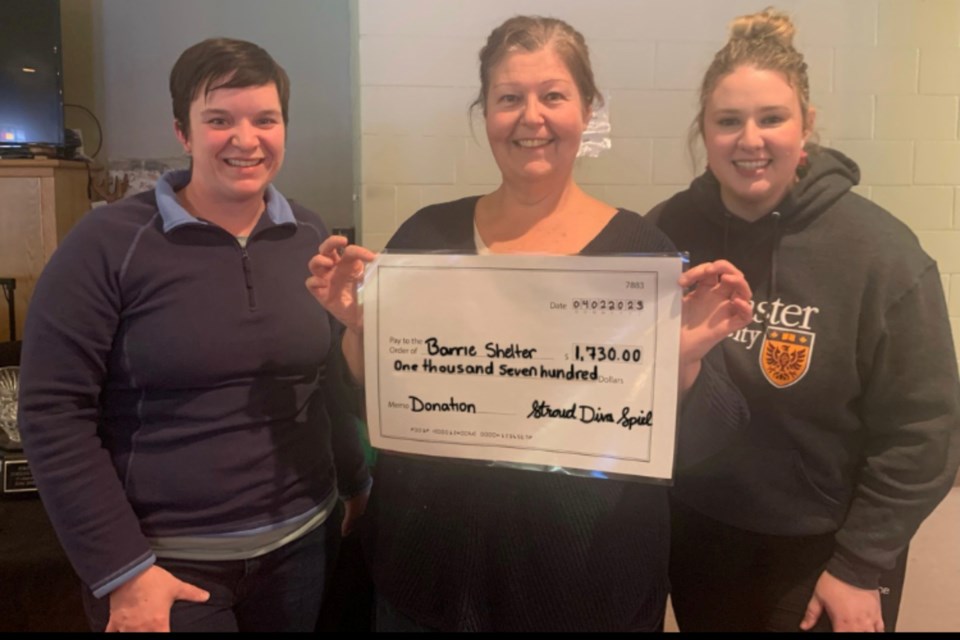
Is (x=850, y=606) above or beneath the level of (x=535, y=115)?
beneath

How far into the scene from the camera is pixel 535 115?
3.67 feet

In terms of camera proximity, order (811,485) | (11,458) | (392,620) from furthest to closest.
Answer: (11,458), (811,485), (392,620)

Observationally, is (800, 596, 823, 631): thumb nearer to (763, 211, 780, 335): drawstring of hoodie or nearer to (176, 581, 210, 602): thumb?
(763, 211, 780, 335): drawstring of hoodie

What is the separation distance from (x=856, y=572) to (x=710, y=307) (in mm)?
574

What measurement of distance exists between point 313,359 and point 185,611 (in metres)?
0.46

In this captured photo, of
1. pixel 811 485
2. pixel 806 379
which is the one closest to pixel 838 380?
pixel 806 379

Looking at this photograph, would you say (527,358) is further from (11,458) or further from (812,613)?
(11,458)

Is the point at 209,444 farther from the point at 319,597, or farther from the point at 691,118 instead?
the point at 691,118

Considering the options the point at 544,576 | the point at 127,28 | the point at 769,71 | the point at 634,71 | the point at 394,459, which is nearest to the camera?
the point at 544,576

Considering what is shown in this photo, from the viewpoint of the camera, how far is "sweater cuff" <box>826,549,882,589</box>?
121 cm

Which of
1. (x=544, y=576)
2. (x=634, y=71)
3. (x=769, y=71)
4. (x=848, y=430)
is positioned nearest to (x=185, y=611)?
(x=544, y=576)

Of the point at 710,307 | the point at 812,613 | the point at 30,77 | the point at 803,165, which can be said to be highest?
the point at 30,77

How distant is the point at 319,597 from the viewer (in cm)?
132

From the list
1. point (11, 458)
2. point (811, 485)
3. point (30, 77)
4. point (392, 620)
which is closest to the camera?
point (392, 620)
